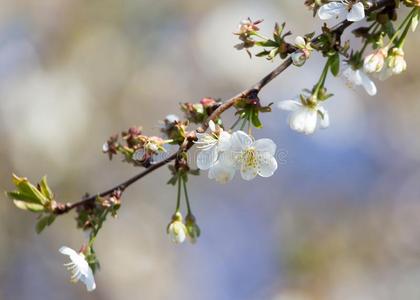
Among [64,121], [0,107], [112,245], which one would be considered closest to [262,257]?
[112,245]

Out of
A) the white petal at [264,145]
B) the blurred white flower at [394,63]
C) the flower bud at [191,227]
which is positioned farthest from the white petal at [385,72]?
the flower bud at [191,227]

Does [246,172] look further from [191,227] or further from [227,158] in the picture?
[191,227]

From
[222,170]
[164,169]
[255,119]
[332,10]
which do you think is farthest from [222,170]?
[164,169]

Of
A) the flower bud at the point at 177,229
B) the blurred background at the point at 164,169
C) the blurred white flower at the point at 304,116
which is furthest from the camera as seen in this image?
the blurred background at the point at 164,169

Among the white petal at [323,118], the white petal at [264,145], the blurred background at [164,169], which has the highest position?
the blurred background at [164,169]

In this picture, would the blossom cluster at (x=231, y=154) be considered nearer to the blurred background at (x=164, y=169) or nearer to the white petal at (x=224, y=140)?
the white petal at (x=224, y=140)

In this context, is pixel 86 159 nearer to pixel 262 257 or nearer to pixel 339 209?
pixel 262 257
